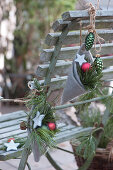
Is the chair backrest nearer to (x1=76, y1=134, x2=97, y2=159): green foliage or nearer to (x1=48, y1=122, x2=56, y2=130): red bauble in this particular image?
(x1=48, y1=122, x2=56, y2=130): red bauble

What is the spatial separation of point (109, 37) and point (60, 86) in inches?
18.0

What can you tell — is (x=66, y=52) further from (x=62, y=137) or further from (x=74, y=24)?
(x=62, y=137)

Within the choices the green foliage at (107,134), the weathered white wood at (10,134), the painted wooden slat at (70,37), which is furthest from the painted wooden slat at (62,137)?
the painted wooden slat at (70,37)

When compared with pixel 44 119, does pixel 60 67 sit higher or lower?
higher

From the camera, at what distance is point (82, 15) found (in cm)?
180

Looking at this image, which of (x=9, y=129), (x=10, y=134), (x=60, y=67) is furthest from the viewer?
(x=9, y=129)

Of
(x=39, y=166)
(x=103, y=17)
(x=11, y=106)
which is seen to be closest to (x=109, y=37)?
(x=103, y=17)

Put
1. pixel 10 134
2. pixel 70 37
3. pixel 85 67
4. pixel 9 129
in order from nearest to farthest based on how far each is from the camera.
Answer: pixel 85 67 → pixel 70 37 → pixel 10 134 → pixel 9 129

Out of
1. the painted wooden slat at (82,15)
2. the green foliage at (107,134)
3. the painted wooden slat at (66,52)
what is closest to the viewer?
the painted wooden slat at (82,15)

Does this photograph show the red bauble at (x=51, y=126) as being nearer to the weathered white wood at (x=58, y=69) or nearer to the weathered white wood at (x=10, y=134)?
the weathered white wood at (x=58, y=69)

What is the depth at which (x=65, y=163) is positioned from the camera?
3344mm

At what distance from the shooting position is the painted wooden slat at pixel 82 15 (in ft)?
5.76

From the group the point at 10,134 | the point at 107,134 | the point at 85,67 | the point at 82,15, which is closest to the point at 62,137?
the point at 10,134

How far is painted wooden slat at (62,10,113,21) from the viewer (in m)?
1.76
